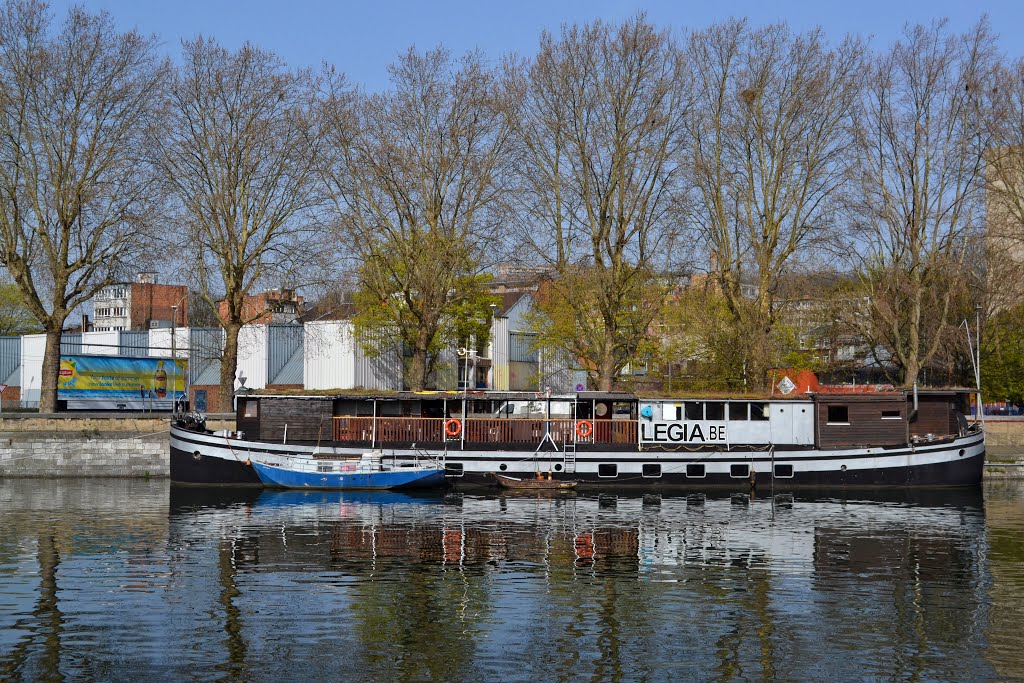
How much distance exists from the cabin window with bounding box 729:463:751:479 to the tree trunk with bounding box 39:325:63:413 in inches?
1330

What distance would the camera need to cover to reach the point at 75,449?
53.3 metres

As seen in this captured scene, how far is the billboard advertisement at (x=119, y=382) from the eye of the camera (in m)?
76.8

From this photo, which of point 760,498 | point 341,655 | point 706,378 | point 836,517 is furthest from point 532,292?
point 341,655

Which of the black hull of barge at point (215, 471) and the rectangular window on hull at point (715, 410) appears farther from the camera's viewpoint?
the rectangular window on hull at point (715, 410)

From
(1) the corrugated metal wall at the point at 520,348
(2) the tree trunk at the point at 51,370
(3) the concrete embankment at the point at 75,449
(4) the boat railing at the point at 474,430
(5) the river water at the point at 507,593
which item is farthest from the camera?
(1) the corrugated metal wall at the point at 520,348

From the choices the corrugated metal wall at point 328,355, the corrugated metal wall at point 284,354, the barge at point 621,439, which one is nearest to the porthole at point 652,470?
the barge at point 621,439

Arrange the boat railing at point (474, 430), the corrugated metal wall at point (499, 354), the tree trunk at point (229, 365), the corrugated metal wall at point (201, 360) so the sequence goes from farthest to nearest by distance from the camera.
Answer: the corrugated metal wall at point (499, 354) < the corrugated metal wall at point (201, 360) < the tree trunk at point (229, 365) < the boat railing at point (474, 430)

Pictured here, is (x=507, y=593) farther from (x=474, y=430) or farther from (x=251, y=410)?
(x=251, y=410)

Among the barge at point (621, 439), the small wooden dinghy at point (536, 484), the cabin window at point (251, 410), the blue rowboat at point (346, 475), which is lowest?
the small wooden dinghy at point (536, 484)

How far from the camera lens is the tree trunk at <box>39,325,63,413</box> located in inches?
2213

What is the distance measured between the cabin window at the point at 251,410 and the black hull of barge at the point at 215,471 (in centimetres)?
284

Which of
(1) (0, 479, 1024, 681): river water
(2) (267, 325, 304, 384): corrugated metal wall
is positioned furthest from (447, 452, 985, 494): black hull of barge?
(2) (267, 325, 304, 384): corrugated metal wall

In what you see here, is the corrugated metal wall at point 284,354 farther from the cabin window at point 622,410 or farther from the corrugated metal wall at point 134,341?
the cabin window at point 622,410

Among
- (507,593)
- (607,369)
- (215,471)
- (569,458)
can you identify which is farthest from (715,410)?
(507,593)
